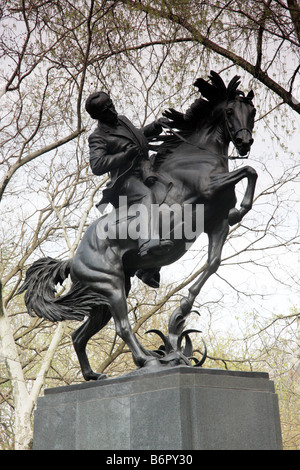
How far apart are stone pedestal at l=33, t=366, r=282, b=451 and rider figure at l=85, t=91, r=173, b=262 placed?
1684 millimetres

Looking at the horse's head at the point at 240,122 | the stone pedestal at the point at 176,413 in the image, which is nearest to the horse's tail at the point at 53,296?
the stone pedestal at the point at 176,413

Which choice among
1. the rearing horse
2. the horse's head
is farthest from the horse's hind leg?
the horse's head

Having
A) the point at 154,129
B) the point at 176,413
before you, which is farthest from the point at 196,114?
the point at 176,413

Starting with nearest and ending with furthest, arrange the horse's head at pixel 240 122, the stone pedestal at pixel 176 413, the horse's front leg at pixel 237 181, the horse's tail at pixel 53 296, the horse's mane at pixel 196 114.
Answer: the stone pedestal at pixel 176 413 → the horse's front leg at pixel 237 181 → the horse's head at pixel 240 122 → the horse's mane at pixel 196 114 → the horse's tail at pixel 53 296

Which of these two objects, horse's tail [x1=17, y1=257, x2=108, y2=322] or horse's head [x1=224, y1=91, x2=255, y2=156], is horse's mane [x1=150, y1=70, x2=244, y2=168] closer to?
horse's head [x1=224, y1=91, x2=255, y2=156]

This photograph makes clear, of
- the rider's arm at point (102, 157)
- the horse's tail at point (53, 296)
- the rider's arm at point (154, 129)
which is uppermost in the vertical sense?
the rider's arm at point (154, 129)

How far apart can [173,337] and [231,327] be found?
1165cm

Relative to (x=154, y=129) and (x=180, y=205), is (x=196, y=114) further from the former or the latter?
(x=180, y=205)

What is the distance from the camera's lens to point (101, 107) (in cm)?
525

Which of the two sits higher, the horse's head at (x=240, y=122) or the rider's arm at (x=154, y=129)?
the rider's arm at (x=154, y=129)

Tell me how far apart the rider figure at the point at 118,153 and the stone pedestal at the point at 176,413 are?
1.68 metres

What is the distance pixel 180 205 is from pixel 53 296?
1.63m

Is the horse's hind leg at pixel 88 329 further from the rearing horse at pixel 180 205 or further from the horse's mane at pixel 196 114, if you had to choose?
the horse's mane at pixel 196 114

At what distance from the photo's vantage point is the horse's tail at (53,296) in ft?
17.3
